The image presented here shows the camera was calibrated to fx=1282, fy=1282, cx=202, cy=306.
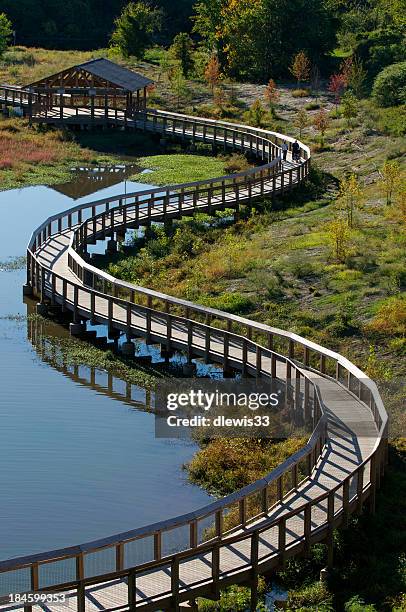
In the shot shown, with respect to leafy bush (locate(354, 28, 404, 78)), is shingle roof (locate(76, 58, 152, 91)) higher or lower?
lower

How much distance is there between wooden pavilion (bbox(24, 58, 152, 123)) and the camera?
76.9 meters

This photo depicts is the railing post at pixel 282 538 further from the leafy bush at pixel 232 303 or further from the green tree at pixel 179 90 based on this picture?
the green tree at pixel 179 90

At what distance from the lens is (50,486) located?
27.1 meters

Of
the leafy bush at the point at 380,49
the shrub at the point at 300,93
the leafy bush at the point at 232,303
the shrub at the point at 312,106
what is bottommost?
the leafy bush at the point at 232,303

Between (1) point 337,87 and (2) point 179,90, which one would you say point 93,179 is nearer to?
(2) point 179,90

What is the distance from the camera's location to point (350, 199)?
163 feet

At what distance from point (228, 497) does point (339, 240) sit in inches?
879

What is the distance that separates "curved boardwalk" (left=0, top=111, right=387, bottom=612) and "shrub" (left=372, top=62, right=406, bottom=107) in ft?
109

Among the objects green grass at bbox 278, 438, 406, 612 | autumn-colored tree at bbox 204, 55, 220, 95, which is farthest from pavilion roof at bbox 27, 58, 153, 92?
green grass at bbox 278, 438, 406, 612

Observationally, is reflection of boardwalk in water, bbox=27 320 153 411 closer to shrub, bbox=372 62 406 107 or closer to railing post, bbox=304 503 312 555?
railing post, bbox=304 503 312 555

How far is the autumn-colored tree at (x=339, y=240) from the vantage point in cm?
4350

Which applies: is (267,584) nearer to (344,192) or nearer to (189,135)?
(344,192)

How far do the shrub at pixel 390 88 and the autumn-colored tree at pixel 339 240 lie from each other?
31.8m

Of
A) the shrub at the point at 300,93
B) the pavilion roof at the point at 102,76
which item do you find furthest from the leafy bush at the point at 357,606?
the shrub at the point at 300,93
